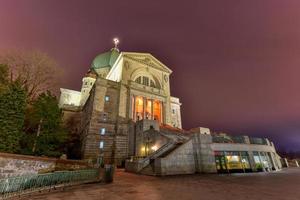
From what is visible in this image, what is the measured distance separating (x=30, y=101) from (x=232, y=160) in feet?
94.7

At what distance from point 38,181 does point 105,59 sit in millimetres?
56662

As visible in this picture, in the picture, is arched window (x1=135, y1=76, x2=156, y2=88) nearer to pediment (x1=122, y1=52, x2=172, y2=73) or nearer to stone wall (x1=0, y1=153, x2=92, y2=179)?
pediment (x1=122, y1=52, x2=172, y2=73)

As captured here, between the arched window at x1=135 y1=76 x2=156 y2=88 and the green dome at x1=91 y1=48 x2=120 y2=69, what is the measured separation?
69.2ft

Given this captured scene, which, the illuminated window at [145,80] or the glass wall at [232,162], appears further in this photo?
the illuminated window at [145,80]

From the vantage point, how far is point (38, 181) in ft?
31.0

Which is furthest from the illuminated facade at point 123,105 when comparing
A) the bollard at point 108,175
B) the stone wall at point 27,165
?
the bollard at point 108,175

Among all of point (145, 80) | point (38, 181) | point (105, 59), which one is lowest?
point (38, 181)

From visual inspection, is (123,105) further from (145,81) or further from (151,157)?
(151,157)

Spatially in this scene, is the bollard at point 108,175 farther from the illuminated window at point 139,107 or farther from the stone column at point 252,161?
the illuminated window at point 139,107

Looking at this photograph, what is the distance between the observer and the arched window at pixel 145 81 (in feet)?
140

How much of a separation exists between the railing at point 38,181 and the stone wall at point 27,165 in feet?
16.7

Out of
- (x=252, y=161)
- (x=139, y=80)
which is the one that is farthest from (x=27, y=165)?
(x=139, y=80)

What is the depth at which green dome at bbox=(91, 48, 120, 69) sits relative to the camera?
2357 inches

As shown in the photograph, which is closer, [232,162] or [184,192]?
[184,192]
